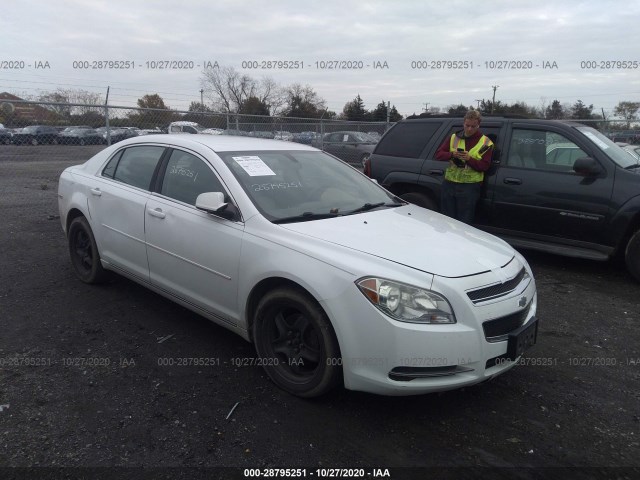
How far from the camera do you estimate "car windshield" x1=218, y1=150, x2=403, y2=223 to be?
11.7 ft

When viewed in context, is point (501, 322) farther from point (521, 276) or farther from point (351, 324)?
point (351, 324)

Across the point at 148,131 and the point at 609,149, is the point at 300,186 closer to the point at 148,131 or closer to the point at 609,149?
the point at 609,149

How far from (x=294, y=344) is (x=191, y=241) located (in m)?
1.14

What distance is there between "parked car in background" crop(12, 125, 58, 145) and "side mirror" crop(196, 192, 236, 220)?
7161mm

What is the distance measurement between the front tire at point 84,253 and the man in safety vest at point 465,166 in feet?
13.3

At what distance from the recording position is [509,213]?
6102mm

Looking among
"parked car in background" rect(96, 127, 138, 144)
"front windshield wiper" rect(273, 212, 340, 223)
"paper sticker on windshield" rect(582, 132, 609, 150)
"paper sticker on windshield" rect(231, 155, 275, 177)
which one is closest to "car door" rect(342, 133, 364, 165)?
"parked car in background" rect(96, 127, 138, 144)

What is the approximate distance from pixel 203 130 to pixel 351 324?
10172mm

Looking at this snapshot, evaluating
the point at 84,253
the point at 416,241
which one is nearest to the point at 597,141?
the point at 416,241

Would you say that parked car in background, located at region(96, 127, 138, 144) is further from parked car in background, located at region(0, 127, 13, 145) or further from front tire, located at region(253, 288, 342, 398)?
front tire, located at region(253, 288, 342, 398)

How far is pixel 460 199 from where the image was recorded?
6.17 m

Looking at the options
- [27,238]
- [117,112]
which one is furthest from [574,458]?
[117,112]

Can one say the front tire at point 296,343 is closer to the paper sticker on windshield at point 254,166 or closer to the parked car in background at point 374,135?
the paper sticker on windshield at point 254,166

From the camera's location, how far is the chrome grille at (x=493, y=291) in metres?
2.81
